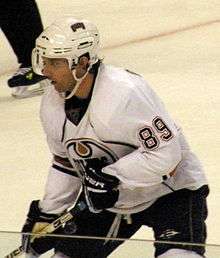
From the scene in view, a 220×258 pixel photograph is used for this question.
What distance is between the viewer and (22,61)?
3.42 meters

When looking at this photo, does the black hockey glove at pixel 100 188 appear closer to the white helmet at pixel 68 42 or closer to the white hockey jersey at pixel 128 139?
the white hockey jersey at pixel 128 139

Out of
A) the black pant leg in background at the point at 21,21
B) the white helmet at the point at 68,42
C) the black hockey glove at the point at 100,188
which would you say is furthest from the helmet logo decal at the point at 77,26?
the black pant leg in background at the point at 21,21

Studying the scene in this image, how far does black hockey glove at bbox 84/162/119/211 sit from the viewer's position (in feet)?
5.27

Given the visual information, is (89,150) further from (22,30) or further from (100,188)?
(22,30)

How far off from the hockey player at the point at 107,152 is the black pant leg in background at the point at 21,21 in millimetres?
1653

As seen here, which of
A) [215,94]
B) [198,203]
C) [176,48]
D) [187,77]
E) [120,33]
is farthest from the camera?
[120,33]

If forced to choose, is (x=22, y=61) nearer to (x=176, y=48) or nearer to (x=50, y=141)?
(x=176, y=48)

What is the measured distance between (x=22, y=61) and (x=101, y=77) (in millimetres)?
1840

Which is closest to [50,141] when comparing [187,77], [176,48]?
[187,77]

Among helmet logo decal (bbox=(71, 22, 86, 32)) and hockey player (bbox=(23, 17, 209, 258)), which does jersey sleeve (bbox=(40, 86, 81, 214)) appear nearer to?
hockey player (bbox=(23, 17, 209, 258))

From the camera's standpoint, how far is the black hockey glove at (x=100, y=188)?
5.27 ft

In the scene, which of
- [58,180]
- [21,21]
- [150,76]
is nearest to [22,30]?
[21,21]

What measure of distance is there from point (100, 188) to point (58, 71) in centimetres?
23

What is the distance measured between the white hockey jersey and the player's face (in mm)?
59
